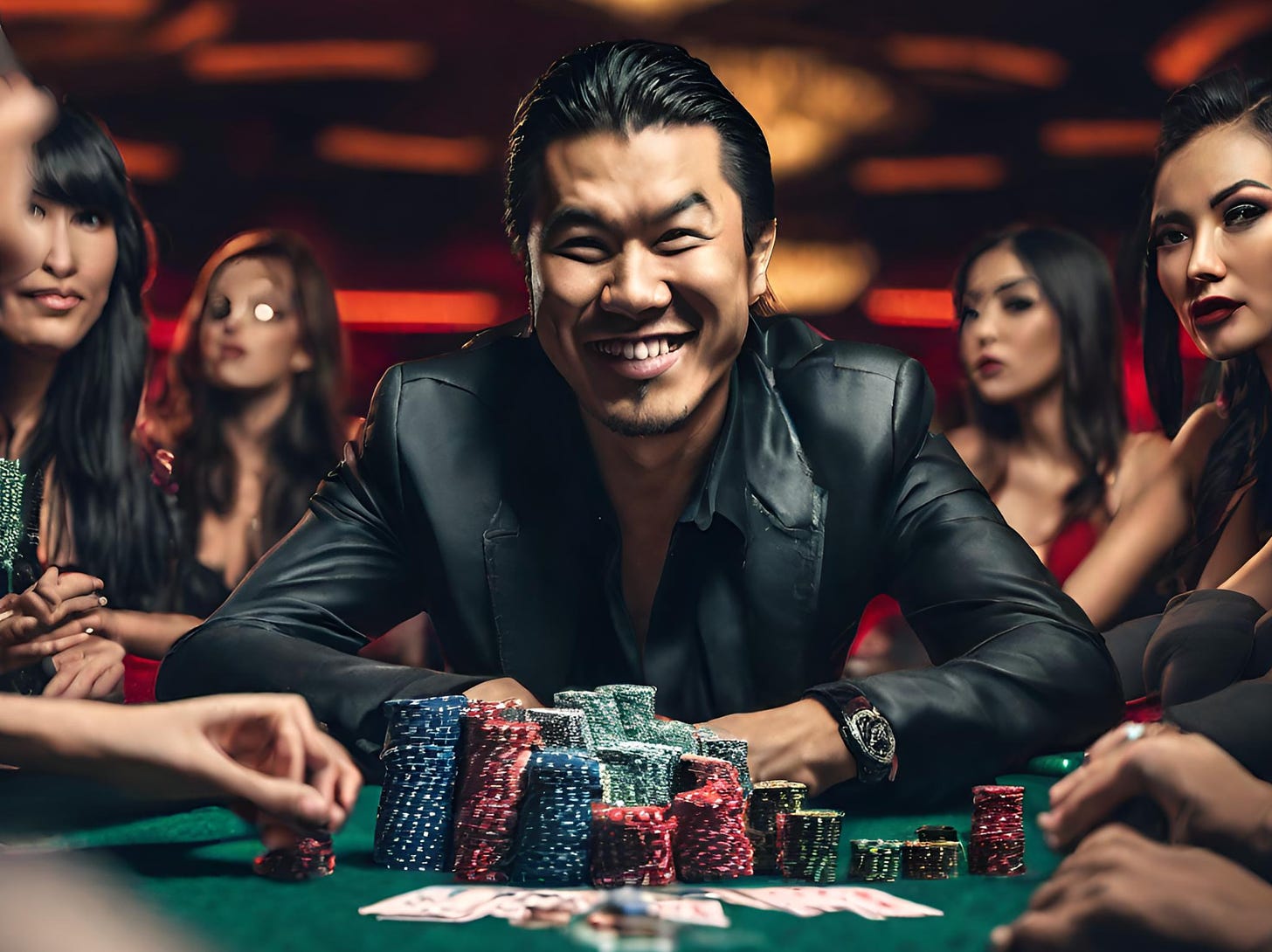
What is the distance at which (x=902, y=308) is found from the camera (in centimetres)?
511

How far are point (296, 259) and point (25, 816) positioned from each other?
2.48m

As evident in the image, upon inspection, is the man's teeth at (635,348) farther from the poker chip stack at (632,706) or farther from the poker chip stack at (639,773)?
the poker chip stack at (639,773)

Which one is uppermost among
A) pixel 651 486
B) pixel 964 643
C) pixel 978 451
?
pixel 978 451

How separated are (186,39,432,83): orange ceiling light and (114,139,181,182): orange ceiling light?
297 mm

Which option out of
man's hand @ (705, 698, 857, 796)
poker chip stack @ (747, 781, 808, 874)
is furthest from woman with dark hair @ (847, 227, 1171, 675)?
poker chip stack @ (747, 781, 808, 874)

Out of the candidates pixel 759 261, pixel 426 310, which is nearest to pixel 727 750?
pixel 759 261

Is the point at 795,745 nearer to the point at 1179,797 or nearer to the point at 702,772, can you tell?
Answer: the point at 702,772

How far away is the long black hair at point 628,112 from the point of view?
336 centimetres

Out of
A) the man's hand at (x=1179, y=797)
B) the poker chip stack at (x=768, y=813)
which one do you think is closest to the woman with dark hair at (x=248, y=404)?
the poker chip stack at (x=768, y=813)

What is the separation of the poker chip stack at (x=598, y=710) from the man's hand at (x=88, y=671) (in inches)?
68.3

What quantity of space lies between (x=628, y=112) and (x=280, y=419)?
1824 millimetres

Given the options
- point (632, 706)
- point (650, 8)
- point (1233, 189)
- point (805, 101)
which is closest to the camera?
point (632, 706)

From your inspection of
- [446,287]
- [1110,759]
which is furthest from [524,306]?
[1110,759]

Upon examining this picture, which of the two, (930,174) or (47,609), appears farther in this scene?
(930,174)
